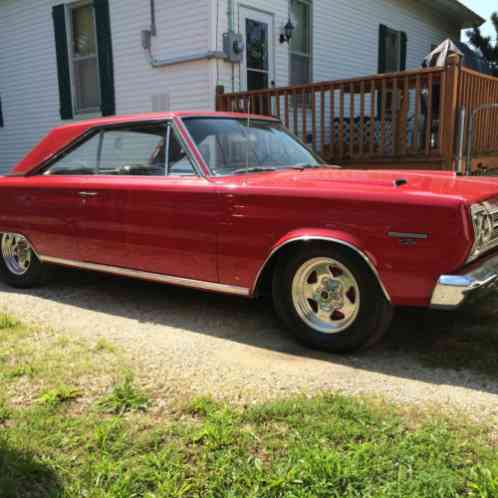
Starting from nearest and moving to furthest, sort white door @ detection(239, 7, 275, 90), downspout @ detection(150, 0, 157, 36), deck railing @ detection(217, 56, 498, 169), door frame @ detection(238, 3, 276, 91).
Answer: deck railing @ detection(217, 56, 498, 169) < door frame @ detection(238, 3, 276, 91) < downspout @ detection(150, 0, 157, 36) < white door @ detection(239, 7, 275, 90)

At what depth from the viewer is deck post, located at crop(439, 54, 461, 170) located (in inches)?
256

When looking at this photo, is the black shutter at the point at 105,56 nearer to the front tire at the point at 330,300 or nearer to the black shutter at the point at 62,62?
the black shutter at the point at 62,62

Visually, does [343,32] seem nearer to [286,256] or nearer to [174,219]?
[174,219]

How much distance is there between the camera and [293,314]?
3.49 metres

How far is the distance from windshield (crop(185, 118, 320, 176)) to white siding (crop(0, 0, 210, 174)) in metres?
4.51

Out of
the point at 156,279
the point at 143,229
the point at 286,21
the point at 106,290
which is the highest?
the point at 286,21

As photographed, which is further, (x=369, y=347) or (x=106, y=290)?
(x=106, y=290)

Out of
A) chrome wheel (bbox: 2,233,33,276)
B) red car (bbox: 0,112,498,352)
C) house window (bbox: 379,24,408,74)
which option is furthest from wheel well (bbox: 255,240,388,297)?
house window (bbox: 379,24,408,74)

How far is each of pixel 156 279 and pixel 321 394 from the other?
169 centimetres

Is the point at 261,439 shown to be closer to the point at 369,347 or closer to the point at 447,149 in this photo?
the point at 369,347

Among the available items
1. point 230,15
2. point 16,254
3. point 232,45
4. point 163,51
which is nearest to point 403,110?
point 232,45

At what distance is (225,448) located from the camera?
235cm

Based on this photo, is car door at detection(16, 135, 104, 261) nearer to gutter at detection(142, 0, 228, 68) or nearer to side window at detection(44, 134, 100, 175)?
side window at detection(44, 134, 100, 175)

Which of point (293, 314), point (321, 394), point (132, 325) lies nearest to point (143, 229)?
point (132, 325)
